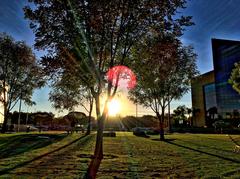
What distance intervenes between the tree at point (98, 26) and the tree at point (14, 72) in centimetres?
2454

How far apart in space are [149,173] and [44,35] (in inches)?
335

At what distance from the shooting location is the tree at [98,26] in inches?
469

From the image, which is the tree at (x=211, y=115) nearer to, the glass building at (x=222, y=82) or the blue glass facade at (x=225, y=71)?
the glass building at (x=222, y=82)

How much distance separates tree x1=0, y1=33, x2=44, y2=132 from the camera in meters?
36.7

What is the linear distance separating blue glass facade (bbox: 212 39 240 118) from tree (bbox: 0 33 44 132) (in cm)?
6031

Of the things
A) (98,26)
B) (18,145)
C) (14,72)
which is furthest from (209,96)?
(98,26)

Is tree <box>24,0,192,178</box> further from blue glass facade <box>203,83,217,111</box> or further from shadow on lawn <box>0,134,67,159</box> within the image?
blue glass facade <box>203,83,217,111</box>

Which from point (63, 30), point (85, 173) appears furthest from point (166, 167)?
point (63, 30)

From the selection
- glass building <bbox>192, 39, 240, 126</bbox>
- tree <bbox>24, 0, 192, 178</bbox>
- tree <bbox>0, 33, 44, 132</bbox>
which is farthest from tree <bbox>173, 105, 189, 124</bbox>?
tree <bbox>24, 0, 192, 178</bbox>

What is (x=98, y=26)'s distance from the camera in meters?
12.1

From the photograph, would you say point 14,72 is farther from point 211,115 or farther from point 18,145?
point 211,115

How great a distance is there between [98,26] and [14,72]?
29.5 m

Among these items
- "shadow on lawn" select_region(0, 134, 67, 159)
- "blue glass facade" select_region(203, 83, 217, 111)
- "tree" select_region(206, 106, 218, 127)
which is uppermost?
"blue glass facade" select_region(203, 83, 217, 111)

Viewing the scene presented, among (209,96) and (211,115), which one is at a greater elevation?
(209,96)
